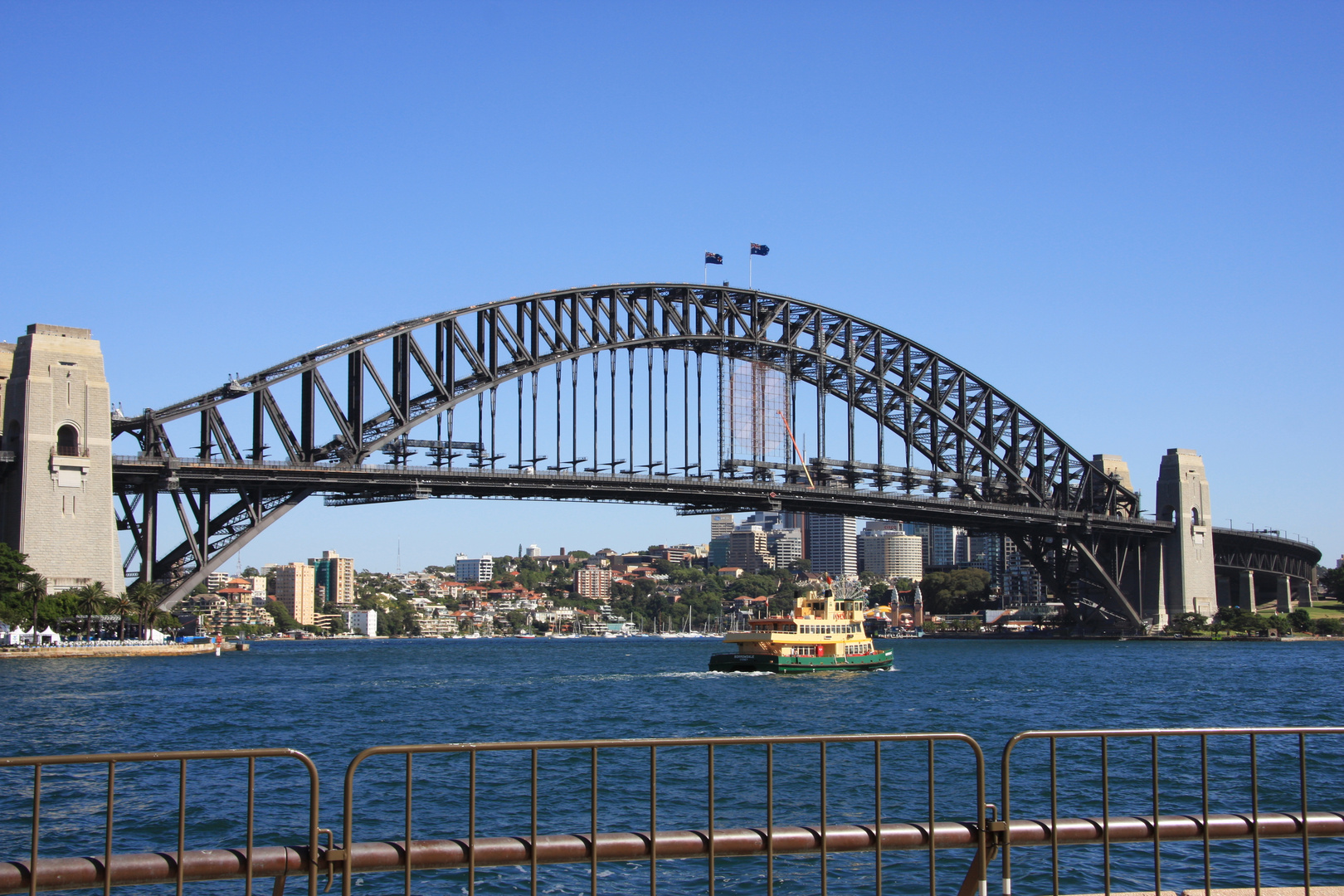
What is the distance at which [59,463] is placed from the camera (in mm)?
Result: 54156

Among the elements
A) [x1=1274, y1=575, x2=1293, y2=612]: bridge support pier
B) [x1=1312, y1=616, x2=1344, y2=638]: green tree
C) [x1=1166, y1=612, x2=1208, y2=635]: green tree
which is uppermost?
[x1=1274, y1=575, x2=1293, y2=612]: bridge support pier

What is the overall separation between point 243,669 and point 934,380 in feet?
175

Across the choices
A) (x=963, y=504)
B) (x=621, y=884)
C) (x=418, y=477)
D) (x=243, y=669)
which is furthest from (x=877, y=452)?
(x=621, y=884)

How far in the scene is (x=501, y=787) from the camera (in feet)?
64.5

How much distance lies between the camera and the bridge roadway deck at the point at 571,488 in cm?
5809

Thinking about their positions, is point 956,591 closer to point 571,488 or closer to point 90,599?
point 571,488

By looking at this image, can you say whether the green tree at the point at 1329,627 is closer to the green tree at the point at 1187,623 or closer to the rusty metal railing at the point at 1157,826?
the green tree at the point at 1187,623

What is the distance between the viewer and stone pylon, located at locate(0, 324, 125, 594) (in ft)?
177

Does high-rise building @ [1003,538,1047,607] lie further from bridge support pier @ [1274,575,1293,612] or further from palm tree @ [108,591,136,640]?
palm tree @ [108,591,136,640]

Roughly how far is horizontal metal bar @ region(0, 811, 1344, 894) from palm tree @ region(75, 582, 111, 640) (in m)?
51.3

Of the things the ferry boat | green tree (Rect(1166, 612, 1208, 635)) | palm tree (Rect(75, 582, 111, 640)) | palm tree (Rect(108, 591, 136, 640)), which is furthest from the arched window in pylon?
green tree (Rect(1166, 612, 1208, 635))

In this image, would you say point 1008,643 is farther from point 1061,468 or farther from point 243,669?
point 243,669

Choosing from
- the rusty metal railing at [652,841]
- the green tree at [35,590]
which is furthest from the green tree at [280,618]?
the rusty metal railing at [652,841]

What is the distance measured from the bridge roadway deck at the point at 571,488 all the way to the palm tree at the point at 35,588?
17.9 ft
